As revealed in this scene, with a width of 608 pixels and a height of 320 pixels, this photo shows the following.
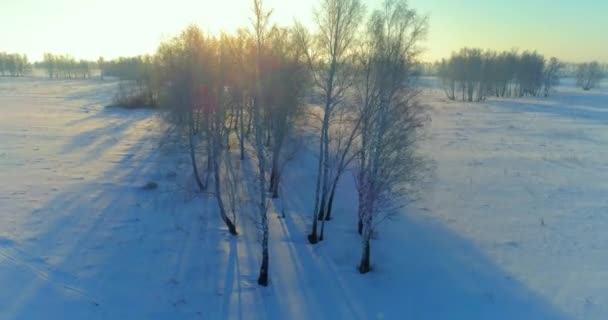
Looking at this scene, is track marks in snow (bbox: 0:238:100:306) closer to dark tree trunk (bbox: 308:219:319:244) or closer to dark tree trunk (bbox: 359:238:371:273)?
dark tree trunk (bbox: 308:219:319:244)

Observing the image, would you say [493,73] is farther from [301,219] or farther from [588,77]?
[301,219]

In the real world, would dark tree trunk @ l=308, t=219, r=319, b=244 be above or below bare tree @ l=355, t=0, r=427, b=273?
below

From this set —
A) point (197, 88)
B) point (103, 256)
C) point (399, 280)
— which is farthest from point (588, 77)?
point (103, 256)

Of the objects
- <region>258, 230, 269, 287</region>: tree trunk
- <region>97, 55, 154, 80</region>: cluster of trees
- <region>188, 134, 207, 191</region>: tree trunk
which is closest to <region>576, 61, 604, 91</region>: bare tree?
<region>97, 55, 154, 80</region>: cluster of trees

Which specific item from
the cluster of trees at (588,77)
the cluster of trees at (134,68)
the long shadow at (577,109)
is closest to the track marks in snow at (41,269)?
the cluster of trees at (134,68)

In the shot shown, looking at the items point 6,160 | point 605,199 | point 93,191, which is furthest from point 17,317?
point 605,199

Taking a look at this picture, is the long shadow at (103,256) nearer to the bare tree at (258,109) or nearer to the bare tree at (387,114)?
the bare tree at (258,109)
